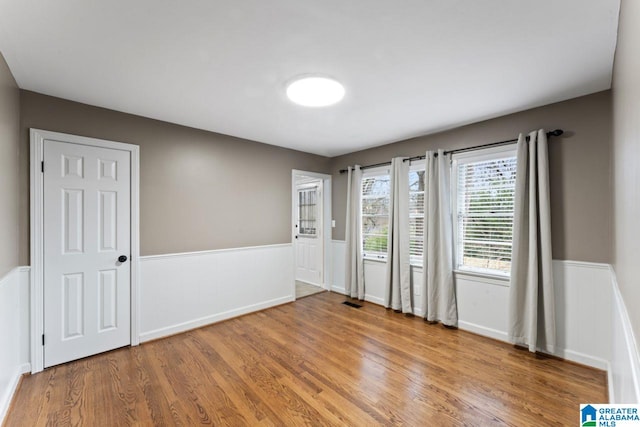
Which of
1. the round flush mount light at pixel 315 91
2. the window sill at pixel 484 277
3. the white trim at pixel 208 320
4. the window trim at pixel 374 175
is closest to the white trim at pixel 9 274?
the white trim at pixel 208 320

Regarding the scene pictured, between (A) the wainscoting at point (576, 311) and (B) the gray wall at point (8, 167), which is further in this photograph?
(A) the wainscoting at point (576, 311)

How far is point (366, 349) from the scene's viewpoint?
2893 mm

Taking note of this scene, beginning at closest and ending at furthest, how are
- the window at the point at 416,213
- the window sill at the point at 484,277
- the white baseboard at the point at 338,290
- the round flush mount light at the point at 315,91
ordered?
the round flush mount light at the point at 315,91
the window sill at the point at 484,277
the window at the point at 416,213
the white baseboard at the point at 338,290

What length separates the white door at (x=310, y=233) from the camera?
537 centimetres

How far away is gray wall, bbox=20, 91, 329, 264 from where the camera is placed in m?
2.61

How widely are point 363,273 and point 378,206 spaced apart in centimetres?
111

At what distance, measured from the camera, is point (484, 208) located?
3.26 m

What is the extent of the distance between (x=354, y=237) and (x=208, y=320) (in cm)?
244

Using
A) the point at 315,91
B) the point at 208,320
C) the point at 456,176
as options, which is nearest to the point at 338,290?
the point at 208,320

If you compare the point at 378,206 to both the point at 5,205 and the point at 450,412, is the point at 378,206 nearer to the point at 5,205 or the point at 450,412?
the point at 450,412

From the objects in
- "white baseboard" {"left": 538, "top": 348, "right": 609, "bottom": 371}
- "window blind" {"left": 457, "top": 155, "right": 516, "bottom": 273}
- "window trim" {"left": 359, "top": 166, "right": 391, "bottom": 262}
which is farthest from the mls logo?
"window trim" {"left": 359, "top": 166, "right": 391, "bottom": 262}

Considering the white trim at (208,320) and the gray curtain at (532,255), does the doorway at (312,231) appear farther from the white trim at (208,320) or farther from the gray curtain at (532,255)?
the gray curtain at (532,255)

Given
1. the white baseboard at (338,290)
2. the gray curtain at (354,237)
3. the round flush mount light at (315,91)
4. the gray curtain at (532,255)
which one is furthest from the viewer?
the white baseboard at (338,290)

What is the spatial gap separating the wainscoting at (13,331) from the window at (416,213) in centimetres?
402
